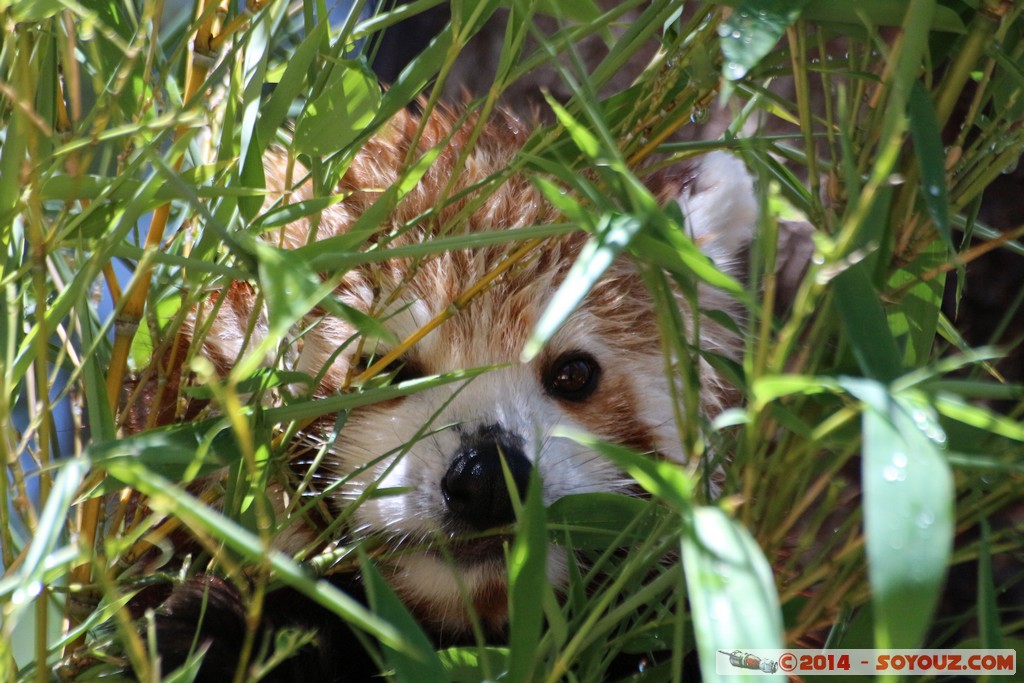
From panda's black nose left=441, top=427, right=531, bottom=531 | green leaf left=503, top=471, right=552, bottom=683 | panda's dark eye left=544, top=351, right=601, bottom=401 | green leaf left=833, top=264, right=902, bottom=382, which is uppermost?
panda's dark eye left=544, top=351, right=601, bottom=401

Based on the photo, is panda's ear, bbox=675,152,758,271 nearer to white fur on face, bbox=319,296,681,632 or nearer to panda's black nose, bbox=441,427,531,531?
white fur on face, bbox=319,296,681,632

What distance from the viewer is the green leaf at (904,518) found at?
433 millimetres

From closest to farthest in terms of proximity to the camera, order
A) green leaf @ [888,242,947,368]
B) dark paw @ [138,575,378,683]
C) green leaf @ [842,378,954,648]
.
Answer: green leaf @ [842,378,954,648] → green leaf @ [888,242,947,368] → dark paw @ [138,575,378,683]

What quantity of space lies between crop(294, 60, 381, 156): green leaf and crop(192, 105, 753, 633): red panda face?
238 millimetres

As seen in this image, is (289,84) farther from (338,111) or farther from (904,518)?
(904,518)

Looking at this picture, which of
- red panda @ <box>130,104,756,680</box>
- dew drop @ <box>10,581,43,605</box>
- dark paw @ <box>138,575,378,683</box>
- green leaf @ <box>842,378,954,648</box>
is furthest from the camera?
red panda @ <box>130,104,756,680</box>

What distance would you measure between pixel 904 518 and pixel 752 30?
1.04 ft

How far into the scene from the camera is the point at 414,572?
125cm

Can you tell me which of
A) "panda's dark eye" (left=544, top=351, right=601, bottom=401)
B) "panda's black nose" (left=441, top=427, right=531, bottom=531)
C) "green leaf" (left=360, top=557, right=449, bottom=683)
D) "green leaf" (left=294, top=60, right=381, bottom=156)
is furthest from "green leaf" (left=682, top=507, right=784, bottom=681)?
"panda's dark eye" (left=544, top=351, right=601, bottom=401)

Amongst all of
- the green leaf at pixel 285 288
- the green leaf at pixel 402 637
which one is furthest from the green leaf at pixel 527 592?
the green leaf at pixel 285 288

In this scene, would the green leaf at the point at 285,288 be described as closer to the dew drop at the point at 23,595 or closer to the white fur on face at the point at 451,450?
the dew drop at the point at 23,595

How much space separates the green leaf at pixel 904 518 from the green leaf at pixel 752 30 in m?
0.22

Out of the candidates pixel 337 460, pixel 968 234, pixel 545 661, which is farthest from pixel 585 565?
pixel 968 234

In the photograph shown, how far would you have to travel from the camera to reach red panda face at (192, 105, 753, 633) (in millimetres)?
1150
